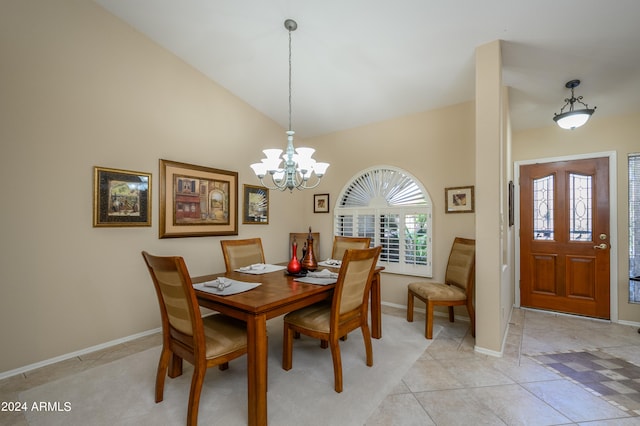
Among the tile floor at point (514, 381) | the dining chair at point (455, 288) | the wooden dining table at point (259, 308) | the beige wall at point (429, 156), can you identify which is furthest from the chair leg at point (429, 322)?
the wooden dining table at point (259, 308)

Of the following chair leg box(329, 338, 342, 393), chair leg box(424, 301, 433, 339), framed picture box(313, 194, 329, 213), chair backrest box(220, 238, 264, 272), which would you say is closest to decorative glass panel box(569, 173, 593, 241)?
chair leg box(424, 301, 433, 339)

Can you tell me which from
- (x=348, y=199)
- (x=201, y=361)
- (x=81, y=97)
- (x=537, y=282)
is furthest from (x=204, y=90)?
(x=537, y=282)

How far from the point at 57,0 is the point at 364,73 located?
2904mm

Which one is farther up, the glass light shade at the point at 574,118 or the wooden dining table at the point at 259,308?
the glass light shade at the point at 574,118

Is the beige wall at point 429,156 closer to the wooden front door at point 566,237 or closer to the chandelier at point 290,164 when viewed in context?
the wooden front door at point 566,237

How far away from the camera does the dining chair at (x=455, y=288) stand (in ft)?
9.44

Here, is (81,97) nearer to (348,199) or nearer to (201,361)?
(201,361)

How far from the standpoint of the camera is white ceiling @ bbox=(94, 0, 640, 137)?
2.19 meters

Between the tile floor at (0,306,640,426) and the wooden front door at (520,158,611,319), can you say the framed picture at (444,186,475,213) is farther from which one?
the tile floor at (0,306,640,426)

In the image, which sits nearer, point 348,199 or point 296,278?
point 296,278

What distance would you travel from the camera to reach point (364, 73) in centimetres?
317

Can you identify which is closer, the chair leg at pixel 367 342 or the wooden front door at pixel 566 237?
the chair leg at pixel 367 342

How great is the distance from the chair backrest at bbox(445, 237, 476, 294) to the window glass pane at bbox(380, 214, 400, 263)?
0.74 m

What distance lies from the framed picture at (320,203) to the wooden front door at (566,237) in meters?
2.79
